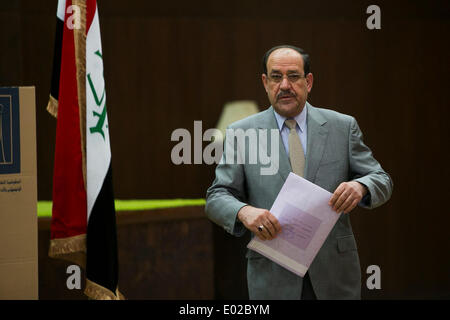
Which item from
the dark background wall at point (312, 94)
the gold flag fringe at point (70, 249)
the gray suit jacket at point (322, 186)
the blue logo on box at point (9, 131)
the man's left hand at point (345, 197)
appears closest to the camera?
the man's left hand at point (345, 197)

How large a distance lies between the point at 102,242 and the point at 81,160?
1.20 ft

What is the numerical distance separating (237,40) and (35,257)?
2.97m

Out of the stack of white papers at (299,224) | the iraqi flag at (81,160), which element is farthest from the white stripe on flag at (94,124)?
the stack of white papers at (299,224)

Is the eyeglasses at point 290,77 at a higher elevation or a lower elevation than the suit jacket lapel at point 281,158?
higher

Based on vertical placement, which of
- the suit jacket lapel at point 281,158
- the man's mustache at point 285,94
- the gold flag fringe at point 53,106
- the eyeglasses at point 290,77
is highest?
the eyeglasses at point 290,77

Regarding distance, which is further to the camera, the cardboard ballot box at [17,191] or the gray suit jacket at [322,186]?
the cardboard ballot box at [17,191]

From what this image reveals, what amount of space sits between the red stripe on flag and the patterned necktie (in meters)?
0.97

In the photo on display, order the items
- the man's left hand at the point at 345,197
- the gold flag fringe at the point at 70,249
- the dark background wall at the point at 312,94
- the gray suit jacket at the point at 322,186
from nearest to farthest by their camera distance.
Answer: the man's left hand at the point at 345,197, the gray suit jacket at the point at 322,186, the gold flag fringe at the point at 70,249, the dark background wall at the point at 312,94

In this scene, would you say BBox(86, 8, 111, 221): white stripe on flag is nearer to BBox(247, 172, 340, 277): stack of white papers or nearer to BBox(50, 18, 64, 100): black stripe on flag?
BBox(50, 18, 64, 100): black stripe on flag

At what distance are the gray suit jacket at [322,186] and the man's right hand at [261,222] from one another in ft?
0.31

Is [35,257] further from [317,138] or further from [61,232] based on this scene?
[317,138]

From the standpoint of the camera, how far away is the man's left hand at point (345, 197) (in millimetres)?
2121

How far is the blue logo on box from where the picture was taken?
2455mm

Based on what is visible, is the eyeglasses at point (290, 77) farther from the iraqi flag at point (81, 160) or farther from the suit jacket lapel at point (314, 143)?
the iraqi flag at point (81, 160)
